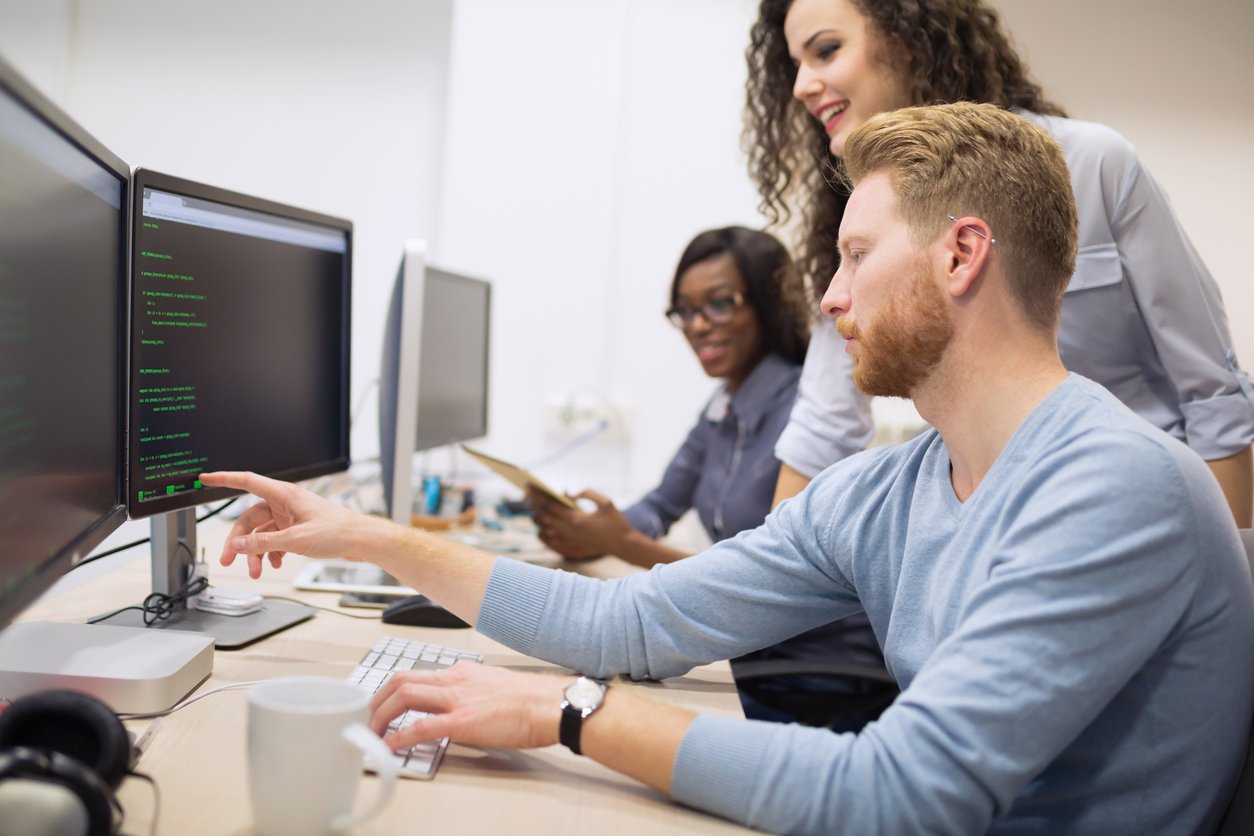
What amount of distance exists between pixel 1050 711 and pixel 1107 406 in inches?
11.1

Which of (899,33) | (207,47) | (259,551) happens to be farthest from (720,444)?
(207,47)

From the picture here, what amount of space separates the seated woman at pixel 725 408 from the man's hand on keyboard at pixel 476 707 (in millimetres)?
1002

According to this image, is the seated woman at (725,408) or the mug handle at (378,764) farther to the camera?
the seated woman at (725,408)

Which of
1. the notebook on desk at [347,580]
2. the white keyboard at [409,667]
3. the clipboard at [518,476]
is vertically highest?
the clipboard at [518,476]

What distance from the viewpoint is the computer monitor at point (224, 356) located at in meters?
1.04

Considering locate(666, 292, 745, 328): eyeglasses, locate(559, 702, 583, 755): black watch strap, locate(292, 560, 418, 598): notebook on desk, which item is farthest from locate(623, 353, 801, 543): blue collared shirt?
locate(559, 702, 583, 755): black watch strap

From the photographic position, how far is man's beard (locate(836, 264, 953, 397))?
95cm

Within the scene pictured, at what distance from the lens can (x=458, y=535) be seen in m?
2.03

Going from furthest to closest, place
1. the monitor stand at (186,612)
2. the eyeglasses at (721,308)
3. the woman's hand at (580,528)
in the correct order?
the eyeglasses at (721,308), the woman's hand at (580,528), the monitor stand at (186,612)

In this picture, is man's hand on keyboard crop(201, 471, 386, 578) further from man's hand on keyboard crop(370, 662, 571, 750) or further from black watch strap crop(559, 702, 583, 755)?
black watch strap crop(559, 702, 583, 755)

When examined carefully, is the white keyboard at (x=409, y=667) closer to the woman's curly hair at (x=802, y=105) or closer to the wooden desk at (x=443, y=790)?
the wooden desk at (x=443, y=790)

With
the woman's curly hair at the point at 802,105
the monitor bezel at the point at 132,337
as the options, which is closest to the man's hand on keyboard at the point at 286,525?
the monitor bezel at the point at 132,337

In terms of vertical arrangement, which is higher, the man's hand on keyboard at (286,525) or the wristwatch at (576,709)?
the man's hand on keyboard at (286,525)

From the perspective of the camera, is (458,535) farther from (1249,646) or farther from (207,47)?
(207,47)
